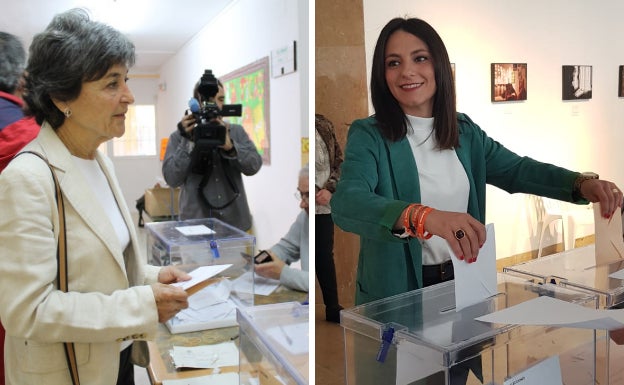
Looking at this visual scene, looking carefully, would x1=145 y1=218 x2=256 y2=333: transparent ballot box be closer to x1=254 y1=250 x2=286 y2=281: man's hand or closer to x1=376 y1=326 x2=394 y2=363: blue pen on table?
x1=254 y1=250 x2=286 y2=281: man's hand

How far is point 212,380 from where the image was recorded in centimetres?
119

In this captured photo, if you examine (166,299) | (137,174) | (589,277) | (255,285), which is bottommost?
(255,285)

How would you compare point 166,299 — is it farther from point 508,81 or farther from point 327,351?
point 508,81

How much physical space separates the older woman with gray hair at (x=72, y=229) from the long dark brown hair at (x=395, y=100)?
585mm

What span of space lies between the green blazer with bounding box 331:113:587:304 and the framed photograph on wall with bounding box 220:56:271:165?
2.09 meters

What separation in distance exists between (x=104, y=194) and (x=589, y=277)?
0.88 metres

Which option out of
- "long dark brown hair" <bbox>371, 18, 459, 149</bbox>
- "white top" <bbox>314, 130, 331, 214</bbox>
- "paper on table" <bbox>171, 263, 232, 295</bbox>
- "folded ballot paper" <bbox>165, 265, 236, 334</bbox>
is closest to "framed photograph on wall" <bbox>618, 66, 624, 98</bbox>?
"long dark brown hair" <bbox>371, 18, 459, 149</bbox>

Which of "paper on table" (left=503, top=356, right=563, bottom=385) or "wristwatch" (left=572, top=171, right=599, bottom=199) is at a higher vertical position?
"wristwatch" (left=572, top=171, right=599, bottom=199)

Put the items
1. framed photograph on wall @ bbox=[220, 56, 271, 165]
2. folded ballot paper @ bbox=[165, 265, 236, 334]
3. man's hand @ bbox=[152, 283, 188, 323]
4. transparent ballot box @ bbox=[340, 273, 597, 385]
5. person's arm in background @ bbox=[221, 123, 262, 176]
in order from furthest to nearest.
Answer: framed photograph on wall @ bbox=[220, 56, 271, 165], person's arm in background @ bbox=[221, 123, 262, 176], folded ballot paper @ bbox=[165, 265, 236, 334], man's hand @ bbox=[152, 283, 188, 323], transparent ballot box @ bbox=[340, 273, 597, 385]

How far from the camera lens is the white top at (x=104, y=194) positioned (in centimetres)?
106

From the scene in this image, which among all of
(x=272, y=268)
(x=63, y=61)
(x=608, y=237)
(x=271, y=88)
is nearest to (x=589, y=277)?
(x=608, y=237)

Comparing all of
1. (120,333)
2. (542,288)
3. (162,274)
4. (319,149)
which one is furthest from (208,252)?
(542,288)

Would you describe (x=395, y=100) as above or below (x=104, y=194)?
above

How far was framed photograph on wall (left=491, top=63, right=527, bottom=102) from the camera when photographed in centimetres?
65
